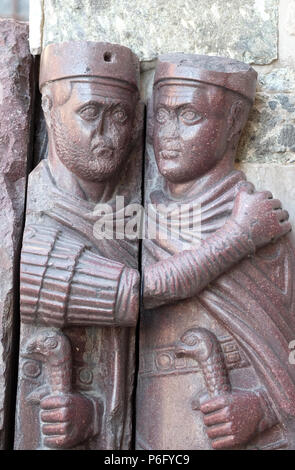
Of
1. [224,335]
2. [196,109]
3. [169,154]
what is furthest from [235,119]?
[224,335]

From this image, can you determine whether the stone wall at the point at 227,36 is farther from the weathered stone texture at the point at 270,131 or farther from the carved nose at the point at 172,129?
the carved nose at the point at 172,129

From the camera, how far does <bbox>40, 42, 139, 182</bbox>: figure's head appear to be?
236 centimetres

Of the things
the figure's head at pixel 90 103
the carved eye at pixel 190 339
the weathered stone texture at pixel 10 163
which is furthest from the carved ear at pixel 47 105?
the carved eye at pixel 190 339

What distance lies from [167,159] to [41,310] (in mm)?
721

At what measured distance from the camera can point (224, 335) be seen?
7.75ft

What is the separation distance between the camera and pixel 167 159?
2443 millimetres

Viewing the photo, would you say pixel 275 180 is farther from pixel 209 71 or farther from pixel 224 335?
pixel 224 335

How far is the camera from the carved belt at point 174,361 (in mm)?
2338

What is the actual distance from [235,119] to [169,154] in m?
0.29

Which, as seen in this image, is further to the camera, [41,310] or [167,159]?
[167,159]

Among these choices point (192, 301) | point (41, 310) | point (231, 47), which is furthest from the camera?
point (231, 47)

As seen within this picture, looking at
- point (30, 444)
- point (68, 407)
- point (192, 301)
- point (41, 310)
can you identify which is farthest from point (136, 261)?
point (30, 444)

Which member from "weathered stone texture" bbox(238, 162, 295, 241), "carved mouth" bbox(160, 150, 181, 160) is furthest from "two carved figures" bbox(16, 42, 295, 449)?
"weathered stone texture" bbox(238, 162, 295, 241)
